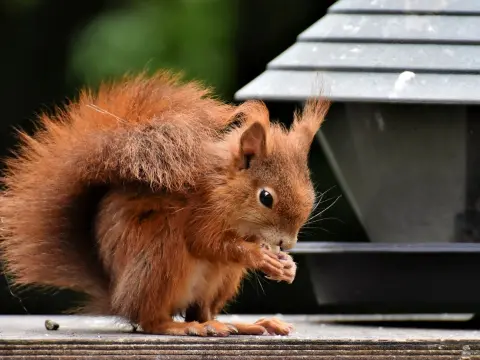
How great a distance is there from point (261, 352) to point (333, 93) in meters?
0.55

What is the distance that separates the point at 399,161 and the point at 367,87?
0.18 meters

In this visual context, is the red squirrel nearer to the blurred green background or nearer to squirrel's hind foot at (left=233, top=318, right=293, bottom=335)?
squirrel's hind foot at (left=233, top=318, right=293, bottom=335)

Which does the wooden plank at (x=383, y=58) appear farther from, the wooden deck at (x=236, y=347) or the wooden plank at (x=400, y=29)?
the wooden deck at (x=236, y=347)

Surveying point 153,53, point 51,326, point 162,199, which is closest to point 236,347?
point 162,199

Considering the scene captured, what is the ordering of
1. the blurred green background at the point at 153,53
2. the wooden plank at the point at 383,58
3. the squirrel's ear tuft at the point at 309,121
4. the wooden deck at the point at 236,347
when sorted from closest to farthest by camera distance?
the wooden deck at the point at 236,347
the squirrel's ear tuft at the point at 309,121
the wooden plank at the point at 383,58
the blurred green background at the point at 153,53

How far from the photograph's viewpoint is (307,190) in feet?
5.41

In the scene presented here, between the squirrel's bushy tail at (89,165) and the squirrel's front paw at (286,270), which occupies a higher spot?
the squirrel's bushy tail at (89,165)

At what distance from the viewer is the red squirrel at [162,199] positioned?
162 cm

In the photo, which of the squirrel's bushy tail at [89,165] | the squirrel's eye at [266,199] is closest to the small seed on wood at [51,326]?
the squirrel's bushy tail at [89,165]

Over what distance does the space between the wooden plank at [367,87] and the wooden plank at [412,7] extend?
15 cm

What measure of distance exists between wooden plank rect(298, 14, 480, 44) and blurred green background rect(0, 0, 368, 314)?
603 millimetres

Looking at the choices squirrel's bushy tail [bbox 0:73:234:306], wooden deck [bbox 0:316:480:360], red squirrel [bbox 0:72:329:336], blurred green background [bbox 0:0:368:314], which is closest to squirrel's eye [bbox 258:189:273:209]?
red squirrel [bbox 0:72:329:336]

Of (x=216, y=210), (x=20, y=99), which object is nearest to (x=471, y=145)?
(x=216, y=210)

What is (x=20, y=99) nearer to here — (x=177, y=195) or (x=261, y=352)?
(x=177, y=195)
